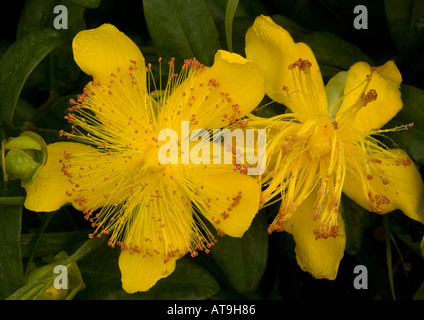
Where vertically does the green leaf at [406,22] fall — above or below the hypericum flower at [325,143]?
above

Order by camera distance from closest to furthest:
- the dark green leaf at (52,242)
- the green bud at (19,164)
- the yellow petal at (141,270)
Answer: the green bud at (19,164) → the yellow petal at (141,270) → the dark green leaf at (52,242)

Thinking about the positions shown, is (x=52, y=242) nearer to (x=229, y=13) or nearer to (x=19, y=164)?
(x=19, y=164)

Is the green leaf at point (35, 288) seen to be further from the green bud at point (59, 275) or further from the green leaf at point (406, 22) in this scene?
the green leaf at point (406, 22)

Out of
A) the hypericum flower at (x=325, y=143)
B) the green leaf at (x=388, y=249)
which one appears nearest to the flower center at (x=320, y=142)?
the hypericum flower at (x=325, y=143)

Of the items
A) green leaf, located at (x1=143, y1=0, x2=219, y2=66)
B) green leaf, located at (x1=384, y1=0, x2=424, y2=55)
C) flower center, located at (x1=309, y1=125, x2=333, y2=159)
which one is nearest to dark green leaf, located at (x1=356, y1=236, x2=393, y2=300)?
flower center, located at (x1=309, y1=125, x2=333, y2=159)

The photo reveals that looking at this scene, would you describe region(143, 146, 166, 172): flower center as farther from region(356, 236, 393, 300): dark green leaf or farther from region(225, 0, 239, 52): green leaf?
region(356, 236, 393, 300): dark green leaf

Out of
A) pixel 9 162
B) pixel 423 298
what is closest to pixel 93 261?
pixel 9 162

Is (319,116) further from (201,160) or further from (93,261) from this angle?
(93,261)

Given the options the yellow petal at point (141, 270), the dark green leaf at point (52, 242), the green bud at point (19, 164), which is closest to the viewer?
the green bud at point (19, 164)
